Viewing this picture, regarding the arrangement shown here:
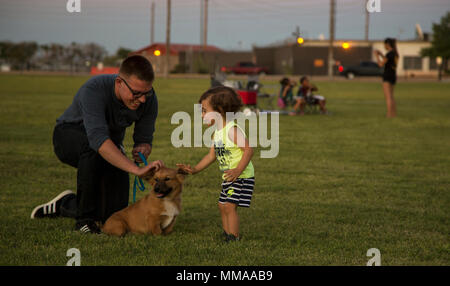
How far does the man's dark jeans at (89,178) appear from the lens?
5.34 m

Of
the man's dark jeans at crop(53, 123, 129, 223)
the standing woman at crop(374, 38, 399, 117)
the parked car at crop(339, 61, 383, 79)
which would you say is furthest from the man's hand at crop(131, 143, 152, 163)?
the parked car at crop(339, 61, 383, 79)

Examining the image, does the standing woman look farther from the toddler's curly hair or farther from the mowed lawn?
→ the toddler's curly hair

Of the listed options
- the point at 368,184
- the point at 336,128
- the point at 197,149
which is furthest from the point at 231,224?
the point at 336,128

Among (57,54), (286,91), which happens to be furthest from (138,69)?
(57,54)

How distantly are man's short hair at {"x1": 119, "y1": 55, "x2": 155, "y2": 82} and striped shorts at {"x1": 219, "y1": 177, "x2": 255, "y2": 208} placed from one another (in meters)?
1.13

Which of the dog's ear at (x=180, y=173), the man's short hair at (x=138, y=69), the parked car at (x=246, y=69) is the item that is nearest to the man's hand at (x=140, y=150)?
the dog's ear at (x=180, y=173)

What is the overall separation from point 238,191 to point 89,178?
1328 millimetres

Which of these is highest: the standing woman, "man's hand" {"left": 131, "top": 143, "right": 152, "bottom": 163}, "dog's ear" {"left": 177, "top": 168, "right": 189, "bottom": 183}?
the standing woman

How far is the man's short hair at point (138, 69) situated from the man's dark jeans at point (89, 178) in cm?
83

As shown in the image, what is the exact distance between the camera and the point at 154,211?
17.1 ft

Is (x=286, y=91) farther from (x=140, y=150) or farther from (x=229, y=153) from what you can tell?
(x=229, y=153)

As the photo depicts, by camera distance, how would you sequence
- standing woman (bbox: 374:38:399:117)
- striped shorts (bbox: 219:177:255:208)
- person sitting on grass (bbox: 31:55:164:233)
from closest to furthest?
person sitting on grass (bbox: 31:55:164:233) → striped shorts (bbox: 219:177:255:208) → standing woman (bbox: 374:38:399:117)

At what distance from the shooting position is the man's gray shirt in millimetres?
5027
